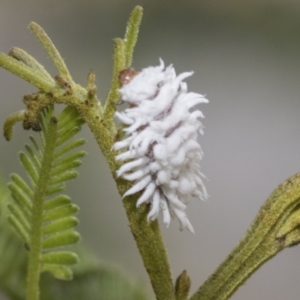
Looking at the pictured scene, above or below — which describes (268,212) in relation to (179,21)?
below

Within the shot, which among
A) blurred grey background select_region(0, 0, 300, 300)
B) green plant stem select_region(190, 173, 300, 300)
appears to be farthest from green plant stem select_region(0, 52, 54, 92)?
blurred grey background select_region(0, 0, 300, 300)

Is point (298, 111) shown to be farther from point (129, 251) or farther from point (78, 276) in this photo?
point (78, 276)

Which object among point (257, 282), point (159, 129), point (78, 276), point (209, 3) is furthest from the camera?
Result: point (209, 3)

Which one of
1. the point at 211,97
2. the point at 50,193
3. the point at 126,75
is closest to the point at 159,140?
the point at 126,75

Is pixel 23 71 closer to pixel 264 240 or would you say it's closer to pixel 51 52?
pixel 51 52

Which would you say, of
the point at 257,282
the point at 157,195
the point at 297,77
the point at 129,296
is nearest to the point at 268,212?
the point at 157,195

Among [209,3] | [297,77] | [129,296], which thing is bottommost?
[129,296]
